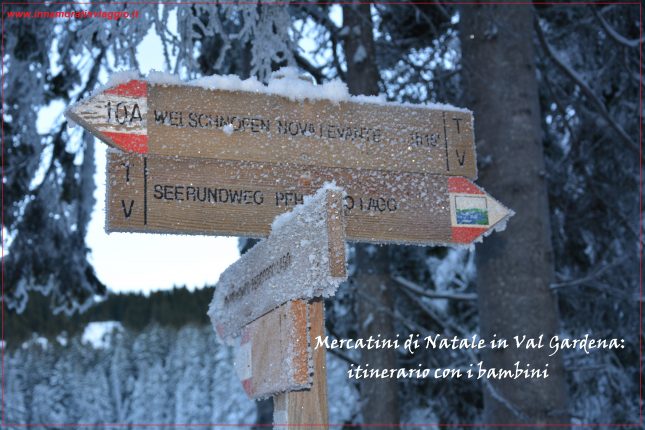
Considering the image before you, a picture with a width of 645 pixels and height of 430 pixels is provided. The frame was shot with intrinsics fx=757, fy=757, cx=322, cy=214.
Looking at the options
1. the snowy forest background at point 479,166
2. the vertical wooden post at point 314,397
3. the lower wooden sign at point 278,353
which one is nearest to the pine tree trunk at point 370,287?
the snowy forest background at point 479,166

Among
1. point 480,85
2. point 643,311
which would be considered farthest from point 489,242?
point 643,311

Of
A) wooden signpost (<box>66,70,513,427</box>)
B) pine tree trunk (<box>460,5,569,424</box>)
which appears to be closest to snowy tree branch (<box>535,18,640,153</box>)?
pine tree trunk (<box>460,5,569,424</box>)

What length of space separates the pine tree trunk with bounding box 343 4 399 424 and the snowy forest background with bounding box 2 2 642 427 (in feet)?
0.05

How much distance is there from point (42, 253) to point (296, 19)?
2.93 m

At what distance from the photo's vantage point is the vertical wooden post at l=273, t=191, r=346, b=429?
188 cm

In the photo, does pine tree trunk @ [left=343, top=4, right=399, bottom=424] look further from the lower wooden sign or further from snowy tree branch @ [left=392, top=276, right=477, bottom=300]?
the lower wooden sign

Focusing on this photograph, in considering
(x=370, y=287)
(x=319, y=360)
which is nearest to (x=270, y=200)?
(x=319, y=360)

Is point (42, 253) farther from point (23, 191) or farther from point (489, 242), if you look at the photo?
point (489, 242)

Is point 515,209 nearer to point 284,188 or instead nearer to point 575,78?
point 575,78

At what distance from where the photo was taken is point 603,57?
20.1 feet

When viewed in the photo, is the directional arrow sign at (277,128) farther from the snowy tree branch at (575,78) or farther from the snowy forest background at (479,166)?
the snowy tree branch at (575,78)

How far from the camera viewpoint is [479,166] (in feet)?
13.9

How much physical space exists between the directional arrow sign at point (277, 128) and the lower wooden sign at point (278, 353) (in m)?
0.50

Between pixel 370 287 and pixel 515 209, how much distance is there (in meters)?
1.77
